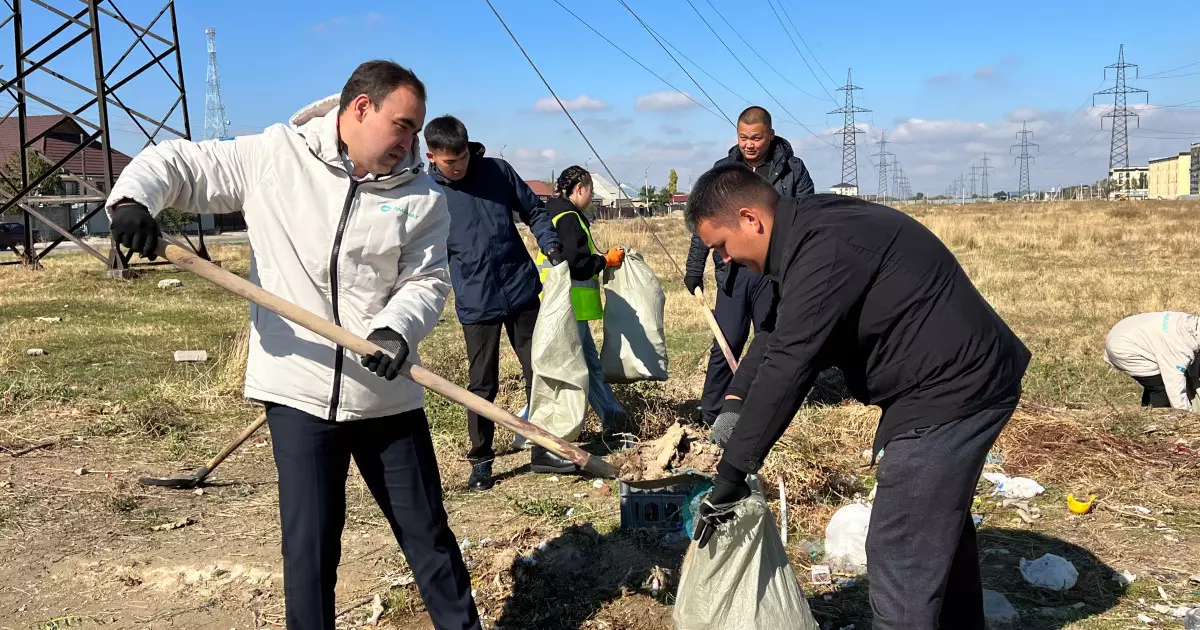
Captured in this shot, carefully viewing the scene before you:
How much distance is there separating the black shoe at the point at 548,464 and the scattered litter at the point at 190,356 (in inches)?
155

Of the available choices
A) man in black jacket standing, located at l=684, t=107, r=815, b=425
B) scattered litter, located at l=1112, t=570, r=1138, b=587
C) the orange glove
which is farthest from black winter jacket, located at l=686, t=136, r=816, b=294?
scattered litter, located at l=1112, t=570, r=1138, b=587

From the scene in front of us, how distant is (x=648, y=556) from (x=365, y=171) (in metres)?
1.96

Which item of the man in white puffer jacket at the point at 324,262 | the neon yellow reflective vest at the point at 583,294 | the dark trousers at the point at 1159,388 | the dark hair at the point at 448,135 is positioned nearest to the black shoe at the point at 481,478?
the neon yellow reflective vest at the point at 583,294

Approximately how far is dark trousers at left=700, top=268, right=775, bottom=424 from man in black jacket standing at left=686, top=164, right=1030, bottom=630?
2.68 meters

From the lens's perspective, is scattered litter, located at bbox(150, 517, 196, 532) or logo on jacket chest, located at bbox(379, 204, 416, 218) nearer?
logo on jacket chest, located at bbox(379, 204, 416, 218)

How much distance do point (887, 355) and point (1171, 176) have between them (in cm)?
9911

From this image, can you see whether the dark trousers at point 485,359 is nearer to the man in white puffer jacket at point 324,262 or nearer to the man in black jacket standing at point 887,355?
the man in white puffer jacket at point 324,262

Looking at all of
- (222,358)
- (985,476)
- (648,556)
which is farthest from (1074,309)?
(222,358)

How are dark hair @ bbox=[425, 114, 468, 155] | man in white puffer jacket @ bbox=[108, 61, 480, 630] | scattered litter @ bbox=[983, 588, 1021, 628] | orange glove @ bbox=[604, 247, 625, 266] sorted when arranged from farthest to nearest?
1. orange glove @ bbox=[604, 247, 625, 266]
2. dark hair @ bbox=[425, 114, 468, 155]
3. scattered litter @ bbox=[983, 588, 1021, 628]
4. man in white puffer jacket @ bbox=[108, 61, 480, 630]

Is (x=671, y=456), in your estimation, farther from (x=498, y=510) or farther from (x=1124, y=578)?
(x=1124, y=578)

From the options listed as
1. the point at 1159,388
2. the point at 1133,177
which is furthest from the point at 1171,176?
the point at 1159,388

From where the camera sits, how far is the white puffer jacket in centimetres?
225

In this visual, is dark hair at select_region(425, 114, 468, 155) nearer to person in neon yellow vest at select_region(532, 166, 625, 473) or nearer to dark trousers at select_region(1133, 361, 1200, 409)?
person in neon yellow vest at select_region(532, 166, 625, 473)

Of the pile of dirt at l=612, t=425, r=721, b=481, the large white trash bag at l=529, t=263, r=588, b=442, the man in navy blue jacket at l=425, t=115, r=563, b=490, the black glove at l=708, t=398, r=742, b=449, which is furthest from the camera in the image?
the large white trash bag at l=529, t=263, r=588, b=442
